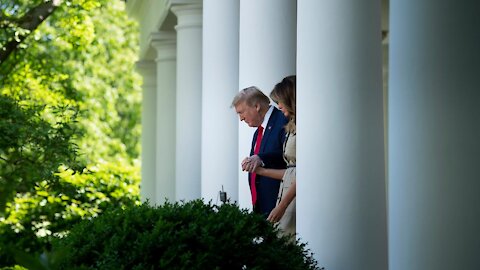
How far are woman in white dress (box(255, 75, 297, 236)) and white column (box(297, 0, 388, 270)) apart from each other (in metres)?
1.17

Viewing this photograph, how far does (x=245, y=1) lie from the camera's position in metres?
14.3

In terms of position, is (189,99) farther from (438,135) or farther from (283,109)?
(438,135)

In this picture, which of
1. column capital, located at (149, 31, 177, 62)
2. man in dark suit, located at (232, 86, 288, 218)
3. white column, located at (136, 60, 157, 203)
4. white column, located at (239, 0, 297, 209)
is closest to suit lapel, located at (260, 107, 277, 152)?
man in dark suit, located at (232, 86, 288, 218)

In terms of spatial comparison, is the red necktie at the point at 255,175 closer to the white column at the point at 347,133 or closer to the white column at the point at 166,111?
the white column at the point at 347,133

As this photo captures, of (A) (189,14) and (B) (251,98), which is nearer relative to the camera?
(B) (251,98)

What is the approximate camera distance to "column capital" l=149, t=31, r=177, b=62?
26094 mm

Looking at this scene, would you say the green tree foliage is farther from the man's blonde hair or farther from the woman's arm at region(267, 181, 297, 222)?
the man's blonde hair

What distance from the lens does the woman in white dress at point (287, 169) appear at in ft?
37.8

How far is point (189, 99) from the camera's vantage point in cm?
2183

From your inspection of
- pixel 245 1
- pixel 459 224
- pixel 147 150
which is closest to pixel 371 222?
pixel 459 224

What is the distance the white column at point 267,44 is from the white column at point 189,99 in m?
7.00

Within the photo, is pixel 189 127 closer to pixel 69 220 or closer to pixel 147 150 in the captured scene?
pixel 69 220

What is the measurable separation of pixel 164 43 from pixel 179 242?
18.2 m

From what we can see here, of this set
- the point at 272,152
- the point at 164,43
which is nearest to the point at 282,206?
the point at 272,152
